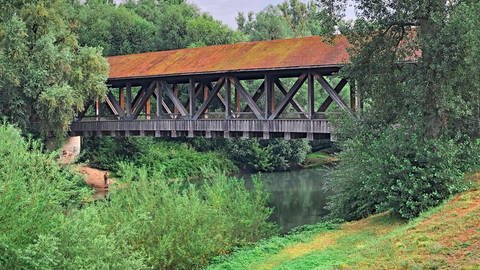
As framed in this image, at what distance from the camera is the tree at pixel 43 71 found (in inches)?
876

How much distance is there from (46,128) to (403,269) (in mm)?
19345

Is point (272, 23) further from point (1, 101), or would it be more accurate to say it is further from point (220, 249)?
point (220, 249)

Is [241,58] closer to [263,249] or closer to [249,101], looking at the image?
[249,101]

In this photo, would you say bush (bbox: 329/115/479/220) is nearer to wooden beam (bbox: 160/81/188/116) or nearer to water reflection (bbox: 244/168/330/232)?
water reflection (bbox: 244/168/330/232)

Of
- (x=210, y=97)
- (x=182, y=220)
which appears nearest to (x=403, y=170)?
(x=182, y=220)

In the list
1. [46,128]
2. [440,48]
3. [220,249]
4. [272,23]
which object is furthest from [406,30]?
[272,23]

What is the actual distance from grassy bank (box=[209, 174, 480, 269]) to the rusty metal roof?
5775mm

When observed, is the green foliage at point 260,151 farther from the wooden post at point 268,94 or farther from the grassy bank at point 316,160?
the wooden post at point 268,94

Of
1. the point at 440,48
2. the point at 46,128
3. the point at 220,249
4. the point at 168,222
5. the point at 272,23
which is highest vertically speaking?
the point at 272,23

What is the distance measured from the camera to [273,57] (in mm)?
20016

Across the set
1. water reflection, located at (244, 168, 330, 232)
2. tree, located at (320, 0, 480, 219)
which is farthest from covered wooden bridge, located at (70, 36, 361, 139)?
water reflection, located at (244, 168, 330, 232)

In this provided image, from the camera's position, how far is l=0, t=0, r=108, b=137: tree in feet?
73.0

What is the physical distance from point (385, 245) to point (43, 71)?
57.9 ft

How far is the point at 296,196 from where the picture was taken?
2480 centimetres
